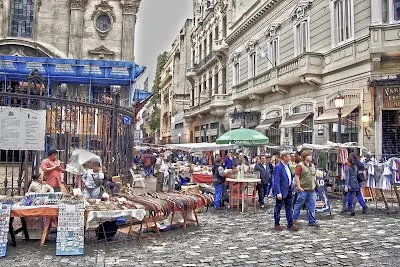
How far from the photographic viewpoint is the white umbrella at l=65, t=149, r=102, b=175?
1036cm

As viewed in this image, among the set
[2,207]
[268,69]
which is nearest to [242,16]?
[268,69]

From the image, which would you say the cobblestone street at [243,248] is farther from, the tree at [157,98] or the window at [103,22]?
the tree at [157,98]

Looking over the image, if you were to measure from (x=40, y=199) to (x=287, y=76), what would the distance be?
16459 millimetres

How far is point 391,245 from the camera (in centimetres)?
771

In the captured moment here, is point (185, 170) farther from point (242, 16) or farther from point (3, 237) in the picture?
point (242, 16)

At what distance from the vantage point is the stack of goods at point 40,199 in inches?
298

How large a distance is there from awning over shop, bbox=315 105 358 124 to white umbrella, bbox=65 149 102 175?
10.8 metres

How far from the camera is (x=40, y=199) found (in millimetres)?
7680

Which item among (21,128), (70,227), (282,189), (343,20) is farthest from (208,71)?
(70,227)

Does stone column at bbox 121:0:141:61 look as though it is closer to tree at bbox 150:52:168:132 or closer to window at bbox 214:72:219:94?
window at bbox 214:72:219:94

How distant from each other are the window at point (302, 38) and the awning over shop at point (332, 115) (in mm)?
4017

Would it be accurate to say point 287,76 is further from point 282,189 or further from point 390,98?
point 282,189

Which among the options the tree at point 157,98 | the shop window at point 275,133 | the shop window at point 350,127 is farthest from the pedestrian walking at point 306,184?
the tree at point 157,98

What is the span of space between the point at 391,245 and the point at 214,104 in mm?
27361
